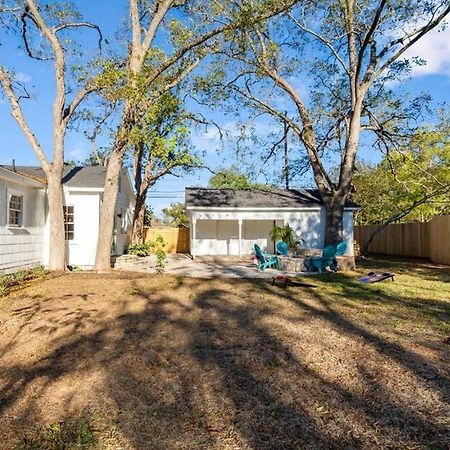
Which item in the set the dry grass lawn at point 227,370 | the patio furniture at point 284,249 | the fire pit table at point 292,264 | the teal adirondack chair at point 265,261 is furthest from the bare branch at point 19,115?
the patio furniture at point 284,249

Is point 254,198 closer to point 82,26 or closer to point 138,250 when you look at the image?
point 138,250

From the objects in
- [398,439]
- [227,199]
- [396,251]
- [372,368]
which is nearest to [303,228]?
[227,199]

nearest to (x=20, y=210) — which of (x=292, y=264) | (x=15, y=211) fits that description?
(x=15, y=211)

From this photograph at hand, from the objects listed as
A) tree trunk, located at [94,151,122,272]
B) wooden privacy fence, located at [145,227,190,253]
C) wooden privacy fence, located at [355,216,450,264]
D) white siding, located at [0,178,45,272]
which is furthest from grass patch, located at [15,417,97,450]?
wooden privacy fence, located at [145,227,190,253]

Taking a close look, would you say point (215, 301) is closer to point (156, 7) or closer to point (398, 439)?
point (398, 439)

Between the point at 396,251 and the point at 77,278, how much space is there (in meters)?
17.2

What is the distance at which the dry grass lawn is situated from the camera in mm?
3229

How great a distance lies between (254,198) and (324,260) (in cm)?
702

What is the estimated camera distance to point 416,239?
19344mm

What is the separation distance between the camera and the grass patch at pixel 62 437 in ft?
10.1

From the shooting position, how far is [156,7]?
40.0 feet

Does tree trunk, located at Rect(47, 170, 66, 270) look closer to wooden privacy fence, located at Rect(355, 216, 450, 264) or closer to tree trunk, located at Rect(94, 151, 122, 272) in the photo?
tree trunk, located at Rect(94, 151, 122, 272)

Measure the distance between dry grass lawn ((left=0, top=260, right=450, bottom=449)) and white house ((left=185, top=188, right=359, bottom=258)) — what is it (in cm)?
1103

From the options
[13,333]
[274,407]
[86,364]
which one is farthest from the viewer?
[13,333]
